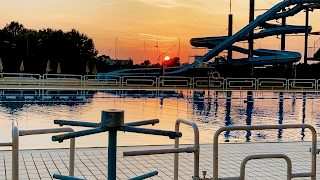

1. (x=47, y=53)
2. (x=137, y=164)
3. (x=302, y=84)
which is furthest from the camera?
(x=47, y=53)

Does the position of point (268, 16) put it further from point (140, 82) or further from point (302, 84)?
point (140, 82)

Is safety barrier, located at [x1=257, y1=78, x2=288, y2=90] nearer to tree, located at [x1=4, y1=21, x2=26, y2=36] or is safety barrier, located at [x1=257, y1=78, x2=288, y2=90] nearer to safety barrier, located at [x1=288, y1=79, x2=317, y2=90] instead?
safety barrier, located at [x1=288, y1=79, x2=317, y2=90]

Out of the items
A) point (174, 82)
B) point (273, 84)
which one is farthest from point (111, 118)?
point (273, 84)

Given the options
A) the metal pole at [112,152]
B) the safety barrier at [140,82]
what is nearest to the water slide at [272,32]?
the safety barrier at [140,82]

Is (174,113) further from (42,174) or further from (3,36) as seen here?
(3,36)

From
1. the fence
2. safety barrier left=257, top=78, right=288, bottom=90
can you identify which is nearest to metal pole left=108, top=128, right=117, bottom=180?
the fence

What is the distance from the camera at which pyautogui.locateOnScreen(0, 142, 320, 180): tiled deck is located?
548 centimetres

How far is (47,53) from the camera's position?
2318 inches

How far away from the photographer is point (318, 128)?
11.3 m

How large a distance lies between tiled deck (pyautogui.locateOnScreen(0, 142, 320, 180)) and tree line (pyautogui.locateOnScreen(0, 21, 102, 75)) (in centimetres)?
4875

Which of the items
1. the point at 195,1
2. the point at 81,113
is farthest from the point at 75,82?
the point at 81,113

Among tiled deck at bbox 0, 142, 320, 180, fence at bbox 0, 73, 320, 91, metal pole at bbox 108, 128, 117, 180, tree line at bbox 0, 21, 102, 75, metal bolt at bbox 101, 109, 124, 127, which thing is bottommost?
tiled deck at bbox 0, 142, 320, 180

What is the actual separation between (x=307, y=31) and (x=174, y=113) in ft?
89.2

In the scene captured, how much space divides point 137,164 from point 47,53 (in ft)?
182
